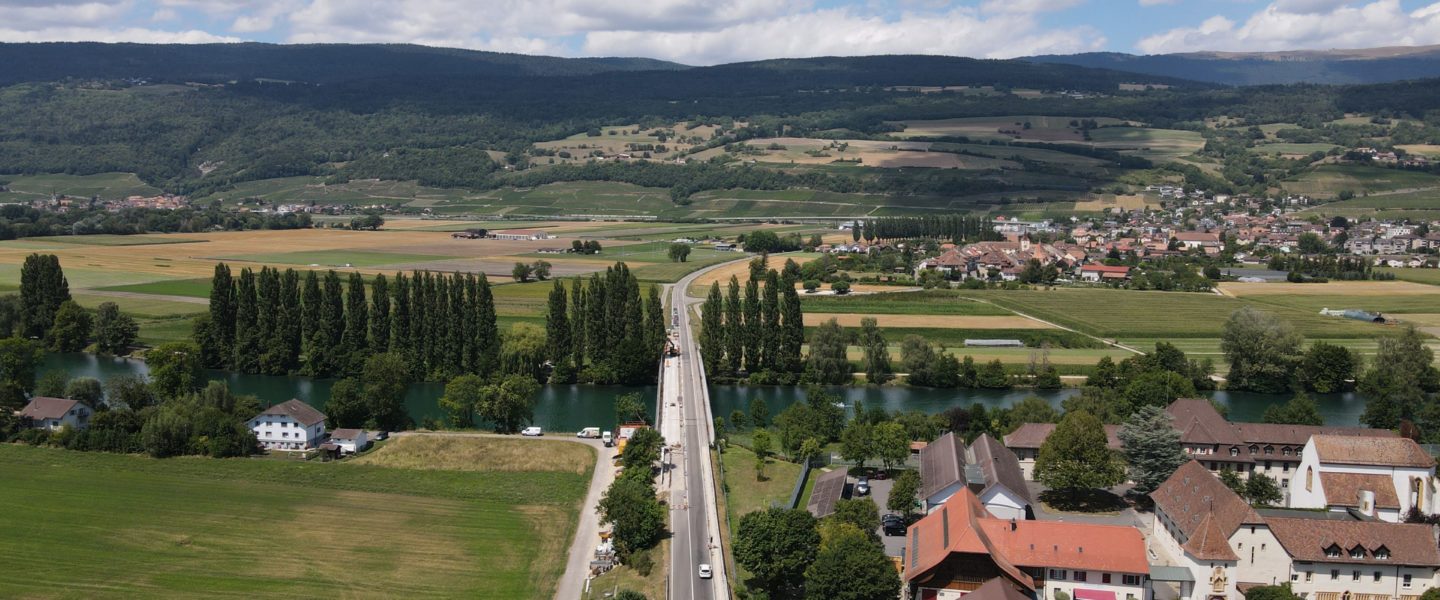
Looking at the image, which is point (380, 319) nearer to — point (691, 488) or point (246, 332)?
point (246, 332)

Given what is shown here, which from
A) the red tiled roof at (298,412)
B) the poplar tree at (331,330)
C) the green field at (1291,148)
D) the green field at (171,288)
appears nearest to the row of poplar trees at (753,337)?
the poplar tree at (331,330)

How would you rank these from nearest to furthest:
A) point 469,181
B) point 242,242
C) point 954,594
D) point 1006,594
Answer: point 1006,594, point 954,594, point 242,242, point 469,181

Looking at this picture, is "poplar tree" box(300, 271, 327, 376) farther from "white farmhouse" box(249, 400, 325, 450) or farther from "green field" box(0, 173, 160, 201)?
"green field" box(0, 173, 160, 201)

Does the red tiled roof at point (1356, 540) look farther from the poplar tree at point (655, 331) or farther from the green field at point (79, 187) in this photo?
the green field at point (79, 187)

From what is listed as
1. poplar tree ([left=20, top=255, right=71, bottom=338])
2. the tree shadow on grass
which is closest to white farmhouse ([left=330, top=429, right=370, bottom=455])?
the tree shadow on grass

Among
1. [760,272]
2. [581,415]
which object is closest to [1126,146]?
[760,272]

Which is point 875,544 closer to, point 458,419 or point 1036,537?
point 1036,537

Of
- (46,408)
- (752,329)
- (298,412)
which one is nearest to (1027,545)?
(298,412)
